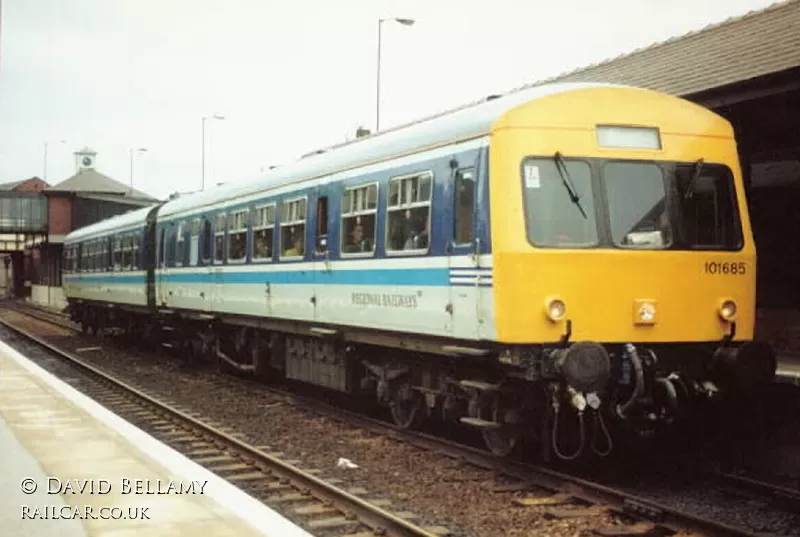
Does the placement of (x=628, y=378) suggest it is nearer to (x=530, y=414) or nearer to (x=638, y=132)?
(x=530, y=414)

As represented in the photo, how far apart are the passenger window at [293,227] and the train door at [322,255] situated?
1.22 ft

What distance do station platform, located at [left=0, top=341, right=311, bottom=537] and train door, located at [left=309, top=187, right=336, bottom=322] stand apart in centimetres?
302

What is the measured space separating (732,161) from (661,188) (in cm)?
91

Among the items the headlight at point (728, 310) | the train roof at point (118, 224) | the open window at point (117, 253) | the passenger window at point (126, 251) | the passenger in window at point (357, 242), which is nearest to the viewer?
the headlight at point (728, 310)

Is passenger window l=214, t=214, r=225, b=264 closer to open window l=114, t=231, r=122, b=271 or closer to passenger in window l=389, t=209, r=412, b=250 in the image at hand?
passenger in window l=389, t=209, r=412, b=250

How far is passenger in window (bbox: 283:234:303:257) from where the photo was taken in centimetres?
1352

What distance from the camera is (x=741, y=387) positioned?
8891mm

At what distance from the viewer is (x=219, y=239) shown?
685 inches

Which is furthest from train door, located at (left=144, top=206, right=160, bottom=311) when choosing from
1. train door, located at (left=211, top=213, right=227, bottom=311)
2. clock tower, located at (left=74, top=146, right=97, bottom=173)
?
clock tower, located at (left=74, top=146, right=97, bottom=173)

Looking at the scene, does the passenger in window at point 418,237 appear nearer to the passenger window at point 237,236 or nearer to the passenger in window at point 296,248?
the passenger in window at point 296,248

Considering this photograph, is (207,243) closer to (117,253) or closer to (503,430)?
(117,253)

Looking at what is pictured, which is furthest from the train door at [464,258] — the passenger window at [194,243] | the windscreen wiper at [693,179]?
the passenger window at [194,243]

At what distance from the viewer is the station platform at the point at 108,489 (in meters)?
6.22

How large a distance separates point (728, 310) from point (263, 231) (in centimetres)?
764
